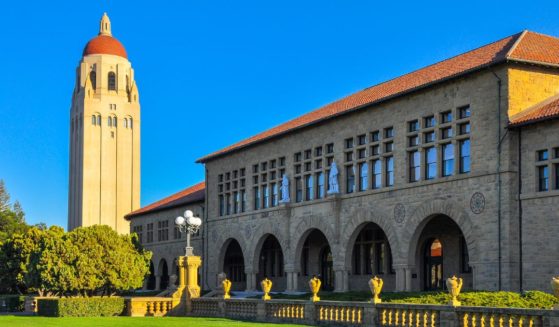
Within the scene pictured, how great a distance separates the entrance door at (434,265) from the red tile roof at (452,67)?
23.8ft

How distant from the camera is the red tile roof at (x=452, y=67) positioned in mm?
33781

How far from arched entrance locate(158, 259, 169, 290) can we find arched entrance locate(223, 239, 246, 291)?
416 inches

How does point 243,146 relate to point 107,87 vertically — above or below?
below

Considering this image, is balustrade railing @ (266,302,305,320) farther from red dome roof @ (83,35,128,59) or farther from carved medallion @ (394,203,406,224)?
red dome roof @ (83,35,128,59)

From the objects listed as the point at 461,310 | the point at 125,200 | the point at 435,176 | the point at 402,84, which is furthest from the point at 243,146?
the point at 125,200

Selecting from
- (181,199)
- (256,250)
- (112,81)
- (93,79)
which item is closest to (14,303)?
(256,250)

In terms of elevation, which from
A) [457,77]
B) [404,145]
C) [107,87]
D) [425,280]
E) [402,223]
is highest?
[107,87]

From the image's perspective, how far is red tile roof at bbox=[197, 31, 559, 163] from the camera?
33781 millimetres

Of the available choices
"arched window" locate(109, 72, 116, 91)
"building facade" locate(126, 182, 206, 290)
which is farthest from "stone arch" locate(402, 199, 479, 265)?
"arched window" locate(109, 72, 116, 91)

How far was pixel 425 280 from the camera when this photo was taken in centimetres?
4031

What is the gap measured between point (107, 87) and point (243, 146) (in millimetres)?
60579

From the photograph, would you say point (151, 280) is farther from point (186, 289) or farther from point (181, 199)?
point (186, 289)

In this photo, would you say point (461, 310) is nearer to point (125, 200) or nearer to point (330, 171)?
point (330, 171)

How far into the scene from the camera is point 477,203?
33.4 m
